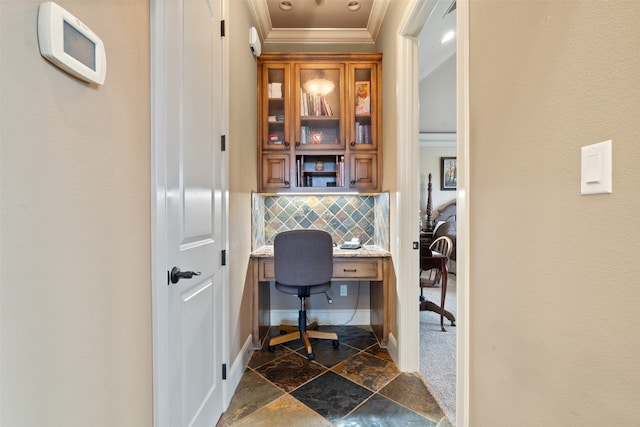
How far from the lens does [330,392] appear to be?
6.43ft

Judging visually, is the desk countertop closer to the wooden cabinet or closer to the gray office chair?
the gray office chair

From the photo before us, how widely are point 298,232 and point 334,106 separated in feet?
4.63

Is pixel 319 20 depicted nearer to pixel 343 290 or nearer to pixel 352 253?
pixel 352 253

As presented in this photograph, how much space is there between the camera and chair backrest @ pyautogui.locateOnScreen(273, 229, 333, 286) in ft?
7.88

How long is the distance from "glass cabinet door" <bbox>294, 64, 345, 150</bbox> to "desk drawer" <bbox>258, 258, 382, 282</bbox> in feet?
3.75

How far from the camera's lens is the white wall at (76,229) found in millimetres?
552

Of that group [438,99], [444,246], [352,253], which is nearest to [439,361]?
[352,253]

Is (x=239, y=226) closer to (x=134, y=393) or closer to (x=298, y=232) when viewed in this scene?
(x=298, y=232)
